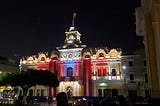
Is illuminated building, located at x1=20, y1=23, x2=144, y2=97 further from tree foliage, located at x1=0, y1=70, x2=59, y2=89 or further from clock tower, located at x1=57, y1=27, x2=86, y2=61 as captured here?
tree foliage, located at x1=0, y1=70, x2=59, y2=89

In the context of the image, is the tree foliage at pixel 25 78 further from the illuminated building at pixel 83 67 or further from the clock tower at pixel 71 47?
the clock tower at pixel 71 47

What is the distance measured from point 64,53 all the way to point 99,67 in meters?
8.18

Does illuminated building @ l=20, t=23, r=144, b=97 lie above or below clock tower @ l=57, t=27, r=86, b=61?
below

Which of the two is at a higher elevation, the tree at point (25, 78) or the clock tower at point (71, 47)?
the clock tower at point (71, 47)

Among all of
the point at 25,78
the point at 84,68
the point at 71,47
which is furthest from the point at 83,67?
the point at 25,78

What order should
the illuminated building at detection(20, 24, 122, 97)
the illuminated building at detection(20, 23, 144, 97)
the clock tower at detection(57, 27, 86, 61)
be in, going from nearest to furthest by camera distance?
the illuminated building at detection(20, 23, 144, 97) → the illuminated building at detection(20, 24, 122, 97) → the clock tower at detection(57, 27, 86, 61)

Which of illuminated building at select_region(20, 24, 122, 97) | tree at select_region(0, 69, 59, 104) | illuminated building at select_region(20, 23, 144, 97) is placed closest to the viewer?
tree at select_region(0, 69, 59, 104)

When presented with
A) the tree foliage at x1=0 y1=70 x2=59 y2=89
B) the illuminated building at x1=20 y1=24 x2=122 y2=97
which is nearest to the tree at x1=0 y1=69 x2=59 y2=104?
→ the tree foliage at x1=0 y1=70 x2=59 y2=89

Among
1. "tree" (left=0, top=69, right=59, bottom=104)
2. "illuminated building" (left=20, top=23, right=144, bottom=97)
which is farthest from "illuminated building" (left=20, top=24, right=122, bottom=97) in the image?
"tree" (left=0, top=69, right=59, bottom=104)

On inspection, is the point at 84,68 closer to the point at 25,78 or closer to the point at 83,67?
the point at 83,67

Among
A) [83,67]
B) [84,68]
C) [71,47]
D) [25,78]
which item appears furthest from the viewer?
[71,47]

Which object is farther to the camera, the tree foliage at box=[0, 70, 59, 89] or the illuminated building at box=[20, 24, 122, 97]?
Answer: the illuminated building at box=[20, 24, 122, 97]

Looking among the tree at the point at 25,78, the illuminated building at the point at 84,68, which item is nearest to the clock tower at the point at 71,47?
the illuminated building at the point at 84,68

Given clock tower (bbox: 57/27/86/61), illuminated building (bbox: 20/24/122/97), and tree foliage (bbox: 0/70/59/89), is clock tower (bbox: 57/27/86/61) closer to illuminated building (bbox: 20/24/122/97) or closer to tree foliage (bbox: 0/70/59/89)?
illuminated building (bbox: 20/24/122/97)
